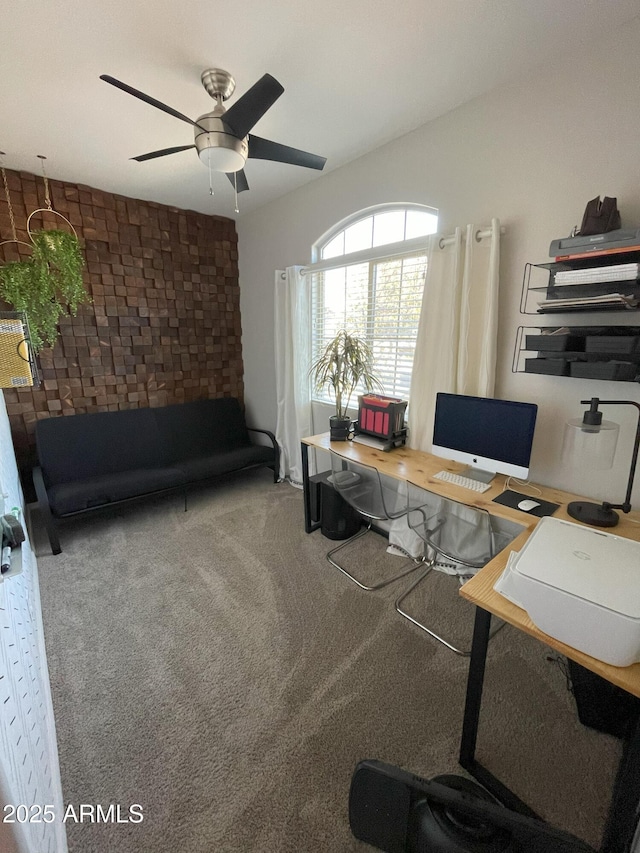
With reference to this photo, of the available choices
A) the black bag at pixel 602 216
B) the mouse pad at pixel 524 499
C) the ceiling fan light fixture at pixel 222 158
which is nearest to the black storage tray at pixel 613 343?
the black bag at pixel 602 216

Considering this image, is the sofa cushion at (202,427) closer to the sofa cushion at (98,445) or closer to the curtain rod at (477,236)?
the sofa cushion at (98,445)

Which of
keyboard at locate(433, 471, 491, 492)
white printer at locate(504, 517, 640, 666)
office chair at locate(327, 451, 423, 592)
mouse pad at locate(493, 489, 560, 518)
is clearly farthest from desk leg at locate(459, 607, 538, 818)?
office chair at locate(327, 451, 423, 592)

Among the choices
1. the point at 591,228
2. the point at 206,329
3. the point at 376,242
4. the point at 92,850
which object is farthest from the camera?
the point at 206,329

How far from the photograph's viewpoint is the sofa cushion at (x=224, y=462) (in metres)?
3.17

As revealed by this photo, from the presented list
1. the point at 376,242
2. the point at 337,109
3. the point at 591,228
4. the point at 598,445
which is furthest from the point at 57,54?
the point at 598,445

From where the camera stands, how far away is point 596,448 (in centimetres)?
161

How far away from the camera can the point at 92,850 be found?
43.6 inches

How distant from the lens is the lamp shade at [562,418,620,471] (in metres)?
1.45

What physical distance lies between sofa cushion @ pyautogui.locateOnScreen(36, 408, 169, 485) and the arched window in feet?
6.58

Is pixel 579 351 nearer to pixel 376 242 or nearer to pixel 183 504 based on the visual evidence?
pixel 376 242

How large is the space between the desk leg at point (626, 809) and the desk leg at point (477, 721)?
27 cm

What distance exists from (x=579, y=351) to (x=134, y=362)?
3.50 metres

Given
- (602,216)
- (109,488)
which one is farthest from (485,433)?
(109,488)

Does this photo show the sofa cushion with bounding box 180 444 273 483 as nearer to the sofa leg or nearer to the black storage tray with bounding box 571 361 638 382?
the sofa leg
